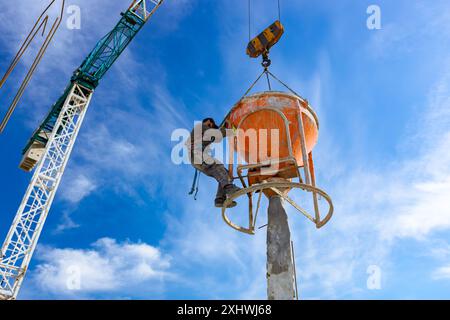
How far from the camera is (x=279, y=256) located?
265 inches

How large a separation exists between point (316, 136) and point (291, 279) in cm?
299

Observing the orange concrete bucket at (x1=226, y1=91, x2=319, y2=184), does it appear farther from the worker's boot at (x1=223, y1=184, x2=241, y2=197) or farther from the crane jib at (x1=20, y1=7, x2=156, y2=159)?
the crane jib at (x1=20, y1=7, x2=156, y2=159)

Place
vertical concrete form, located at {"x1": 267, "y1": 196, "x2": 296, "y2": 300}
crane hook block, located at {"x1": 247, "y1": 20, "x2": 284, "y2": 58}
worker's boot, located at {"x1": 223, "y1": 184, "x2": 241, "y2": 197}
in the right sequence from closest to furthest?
vertical concrete form, located at {"x1": 267, "y1": 196, "x2": 296, "y2": 300} < worker's boot, located at {"x1": 223, "y1": 184, "x2": 241, "y2": 197} < crane hook block, located at {"x1": 247, "y1": 20, "x2": 284, "y2": 58}

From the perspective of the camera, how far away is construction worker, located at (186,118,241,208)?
781 centimetres

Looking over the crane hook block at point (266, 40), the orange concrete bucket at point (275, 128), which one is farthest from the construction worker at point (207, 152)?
the crane hook block at point (266, 40)

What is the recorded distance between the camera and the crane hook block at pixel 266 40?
9.30 metres

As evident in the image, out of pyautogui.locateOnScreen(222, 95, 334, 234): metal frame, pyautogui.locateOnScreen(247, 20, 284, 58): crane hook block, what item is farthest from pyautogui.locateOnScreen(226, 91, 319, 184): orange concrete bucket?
pyautogui.locateOnScreen(247, 20, 284, 58): crane hook block

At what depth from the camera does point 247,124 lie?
789 centimetres

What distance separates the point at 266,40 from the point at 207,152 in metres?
3.04

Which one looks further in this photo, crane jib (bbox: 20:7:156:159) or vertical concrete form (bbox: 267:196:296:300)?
crane jib (bbox: 20:7:156:159)

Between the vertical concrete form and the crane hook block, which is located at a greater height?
the crane hook block

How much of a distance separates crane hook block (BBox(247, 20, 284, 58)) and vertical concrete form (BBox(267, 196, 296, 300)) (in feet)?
12.3
